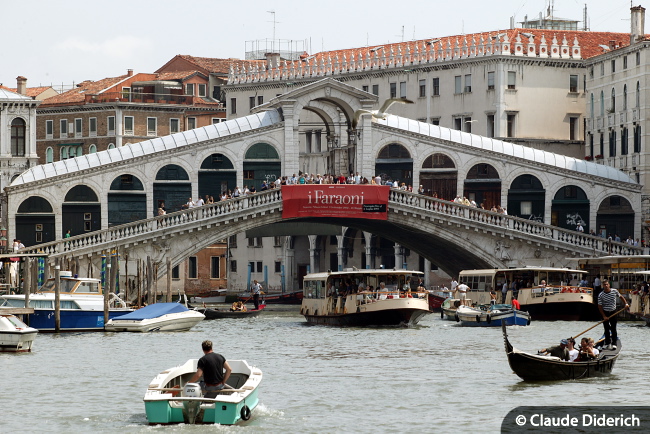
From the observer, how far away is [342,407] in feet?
101

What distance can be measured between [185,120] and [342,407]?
59.7 meters

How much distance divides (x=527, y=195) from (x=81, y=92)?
34326 mm

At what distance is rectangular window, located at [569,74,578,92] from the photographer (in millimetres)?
76125

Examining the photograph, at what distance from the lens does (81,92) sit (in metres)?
90.6

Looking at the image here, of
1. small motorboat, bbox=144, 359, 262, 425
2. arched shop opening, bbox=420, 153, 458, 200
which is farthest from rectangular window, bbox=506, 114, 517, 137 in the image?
small motorboat, bbox=144, 359, 262, 425

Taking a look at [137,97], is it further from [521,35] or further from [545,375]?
[545,375]

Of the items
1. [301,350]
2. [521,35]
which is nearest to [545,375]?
[301,350]

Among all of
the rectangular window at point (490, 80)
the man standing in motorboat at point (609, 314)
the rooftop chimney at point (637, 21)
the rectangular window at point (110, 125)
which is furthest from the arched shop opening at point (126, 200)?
the man standing in motorboat at point (609, 314)

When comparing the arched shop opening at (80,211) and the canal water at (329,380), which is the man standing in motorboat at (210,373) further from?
the arched shop opening at (80,211)

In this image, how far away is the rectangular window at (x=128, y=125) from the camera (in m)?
86.6

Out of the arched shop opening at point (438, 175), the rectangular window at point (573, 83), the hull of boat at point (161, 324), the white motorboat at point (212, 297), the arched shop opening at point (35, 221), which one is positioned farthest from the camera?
the white motorboat at point (212, 297)

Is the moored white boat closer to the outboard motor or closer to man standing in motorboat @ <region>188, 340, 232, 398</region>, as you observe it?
man standing in motorboat @ <region>188, 340, 232, 398</region>

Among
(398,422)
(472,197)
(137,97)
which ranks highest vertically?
(137,97)

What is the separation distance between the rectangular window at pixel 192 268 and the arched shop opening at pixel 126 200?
76.0 ft
